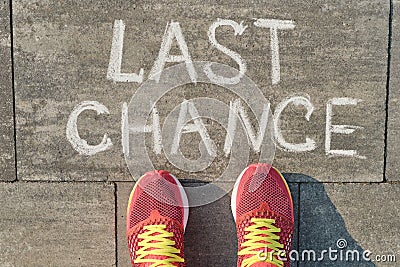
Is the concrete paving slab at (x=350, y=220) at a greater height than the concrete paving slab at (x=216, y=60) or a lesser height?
lesser

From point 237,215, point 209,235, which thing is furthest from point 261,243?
→ point 209,235

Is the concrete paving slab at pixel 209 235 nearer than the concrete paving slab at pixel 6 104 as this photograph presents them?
No

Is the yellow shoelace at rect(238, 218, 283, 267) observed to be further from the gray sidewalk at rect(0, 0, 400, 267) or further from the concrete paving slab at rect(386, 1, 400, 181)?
the concrete paving slab at rect(386, 1, 400, 181)

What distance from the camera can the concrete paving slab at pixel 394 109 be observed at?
2.38 m

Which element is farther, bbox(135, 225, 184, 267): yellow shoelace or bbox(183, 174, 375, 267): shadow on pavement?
bbox(183, 174, 375, 267): shadow on pavement

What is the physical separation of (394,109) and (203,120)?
100 centimetres

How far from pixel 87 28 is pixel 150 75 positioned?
0.40 metres

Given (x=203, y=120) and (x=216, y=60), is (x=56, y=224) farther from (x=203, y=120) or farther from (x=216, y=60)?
(x=216, y=60)

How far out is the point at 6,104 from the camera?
7.91ft

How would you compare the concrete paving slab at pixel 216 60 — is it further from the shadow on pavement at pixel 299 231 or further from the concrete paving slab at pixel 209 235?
the concrete paving slab at pixel 209 235

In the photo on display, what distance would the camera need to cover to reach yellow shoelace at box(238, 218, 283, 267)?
2340mm

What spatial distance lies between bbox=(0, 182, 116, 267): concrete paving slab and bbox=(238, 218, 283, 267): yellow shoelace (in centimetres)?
72

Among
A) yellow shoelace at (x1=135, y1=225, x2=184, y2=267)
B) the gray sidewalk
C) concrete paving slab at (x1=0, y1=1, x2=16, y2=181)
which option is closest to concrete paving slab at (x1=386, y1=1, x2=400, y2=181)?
the gray sidewalk

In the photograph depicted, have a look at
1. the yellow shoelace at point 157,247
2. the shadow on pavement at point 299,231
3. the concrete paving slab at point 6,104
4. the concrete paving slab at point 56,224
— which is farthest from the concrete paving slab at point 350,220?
the concrete paving slab at point 6,104
